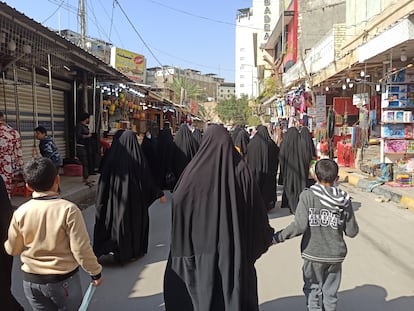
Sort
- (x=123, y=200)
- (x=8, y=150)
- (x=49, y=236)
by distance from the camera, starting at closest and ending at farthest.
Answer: (x=49, y=236), (x=123, y=200), (x=8, y=150)

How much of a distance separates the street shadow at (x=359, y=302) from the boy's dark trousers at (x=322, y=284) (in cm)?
52

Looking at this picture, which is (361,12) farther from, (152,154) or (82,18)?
(82,18)

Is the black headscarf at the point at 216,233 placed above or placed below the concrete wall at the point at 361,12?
below

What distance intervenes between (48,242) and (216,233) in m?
0.96

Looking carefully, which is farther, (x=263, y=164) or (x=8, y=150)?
(x=263, y=164)

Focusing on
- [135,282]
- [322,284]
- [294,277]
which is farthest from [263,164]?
[322,284]

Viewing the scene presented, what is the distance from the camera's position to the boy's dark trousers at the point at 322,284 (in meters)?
2.97

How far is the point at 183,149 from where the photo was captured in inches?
352

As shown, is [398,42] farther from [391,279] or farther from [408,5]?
[391,279]

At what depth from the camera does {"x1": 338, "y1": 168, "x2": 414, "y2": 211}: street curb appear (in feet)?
26.2

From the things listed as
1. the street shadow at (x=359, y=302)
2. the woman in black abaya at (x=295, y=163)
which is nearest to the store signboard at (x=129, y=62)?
the woman in black abaya at (x=295, y=163)

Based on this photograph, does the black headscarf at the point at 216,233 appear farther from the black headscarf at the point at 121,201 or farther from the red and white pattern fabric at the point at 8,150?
the red and white pattern fabric at the point at 8,150

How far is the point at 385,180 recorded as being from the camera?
32.9 feet

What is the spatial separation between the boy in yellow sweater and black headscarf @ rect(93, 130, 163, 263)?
6.93ft
